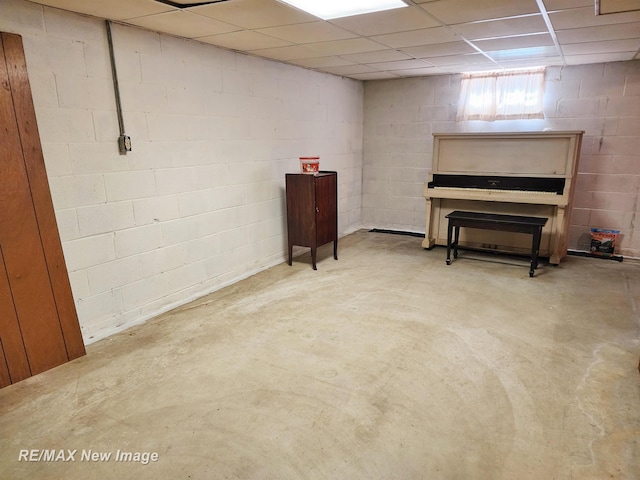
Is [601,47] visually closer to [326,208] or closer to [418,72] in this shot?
[418,72]

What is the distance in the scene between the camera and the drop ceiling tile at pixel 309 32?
9.33 feet

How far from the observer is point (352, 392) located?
2.18 metres

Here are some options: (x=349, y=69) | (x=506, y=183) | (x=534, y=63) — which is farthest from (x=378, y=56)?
(x=506, y=183)

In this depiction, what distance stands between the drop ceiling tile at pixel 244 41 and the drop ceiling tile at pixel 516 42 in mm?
1693

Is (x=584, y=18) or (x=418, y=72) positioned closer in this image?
(x=584, y=18)

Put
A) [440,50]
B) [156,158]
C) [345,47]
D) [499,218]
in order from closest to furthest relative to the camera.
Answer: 1. [156,158]
2. [345,47]
3. [440,50]
4. [499,218]

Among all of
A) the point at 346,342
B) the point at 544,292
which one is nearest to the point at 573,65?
the point at 544,292

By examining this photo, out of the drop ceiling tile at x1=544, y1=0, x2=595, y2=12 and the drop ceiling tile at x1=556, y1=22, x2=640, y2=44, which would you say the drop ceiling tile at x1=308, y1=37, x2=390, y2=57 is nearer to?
Answer: the drop ceiling tile at x1=544, y1=0, x2=595, y2=12

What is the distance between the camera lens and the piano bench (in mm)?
3902

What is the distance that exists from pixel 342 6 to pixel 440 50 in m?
1.55

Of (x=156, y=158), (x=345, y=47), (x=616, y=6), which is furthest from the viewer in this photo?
Result: (x=345, y=47)

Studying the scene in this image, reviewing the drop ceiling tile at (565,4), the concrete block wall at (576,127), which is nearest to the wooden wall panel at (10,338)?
the drop ceiling tile at (565,4)

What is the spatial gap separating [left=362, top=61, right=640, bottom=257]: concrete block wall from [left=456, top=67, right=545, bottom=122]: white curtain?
10 centimetres

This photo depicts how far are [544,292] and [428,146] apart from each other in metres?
2.69
